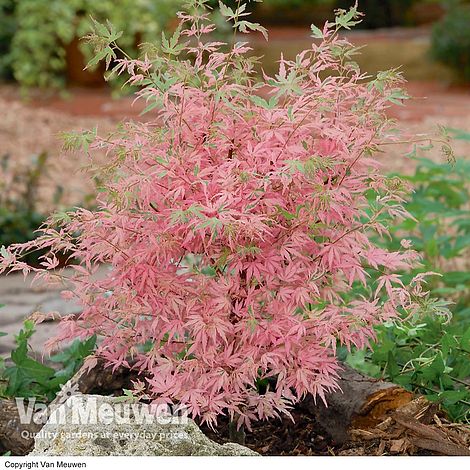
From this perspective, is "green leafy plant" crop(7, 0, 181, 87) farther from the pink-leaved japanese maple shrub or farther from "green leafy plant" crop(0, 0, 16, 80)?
the pink-leaved japanese maple shrub

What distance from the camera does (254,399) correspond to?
7.82 ft

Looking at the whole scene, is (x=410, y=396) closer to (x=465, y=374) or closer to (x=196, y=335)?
(x=465, y=374)

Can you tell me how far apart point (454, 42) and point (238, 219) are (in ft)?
27.6

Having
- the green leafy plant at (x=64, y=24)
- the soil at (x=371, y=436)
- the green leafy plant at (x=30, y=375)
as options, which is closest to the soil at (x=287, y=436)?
the soil at (x=371, y=436)

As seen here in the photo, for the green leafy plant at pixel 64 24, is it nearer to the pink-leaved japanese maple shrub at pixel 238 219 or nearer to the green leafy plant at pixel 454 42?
the green leafy plant at pixel 454 42

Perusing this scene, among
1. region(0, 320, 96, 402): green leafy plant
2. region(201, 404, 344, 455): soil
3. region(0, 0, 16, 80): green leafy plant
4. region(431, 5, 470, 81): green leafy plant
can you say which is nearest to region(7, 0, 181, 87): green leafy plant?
region(0, 0, 16, 80): green leafy plant

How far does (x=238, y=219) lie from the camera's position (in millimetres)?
2209

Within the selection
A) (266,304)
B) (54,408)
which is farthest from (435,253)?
(54,408)

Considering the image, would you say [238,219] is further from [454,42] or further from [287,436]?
[454,42]

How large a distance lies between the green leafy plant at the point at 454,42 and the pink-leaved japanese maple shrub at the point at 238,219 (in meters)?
8.09

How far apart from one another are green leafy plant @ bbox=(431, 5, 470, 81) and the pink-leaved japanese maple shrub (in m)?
8.09

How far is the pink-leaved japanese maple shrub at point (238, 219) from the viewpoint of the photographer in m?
2.25

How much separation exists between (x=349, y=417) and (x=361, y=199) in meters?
0.58

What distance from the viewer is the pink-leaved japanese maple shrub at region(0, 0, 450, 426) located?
2254 mm
